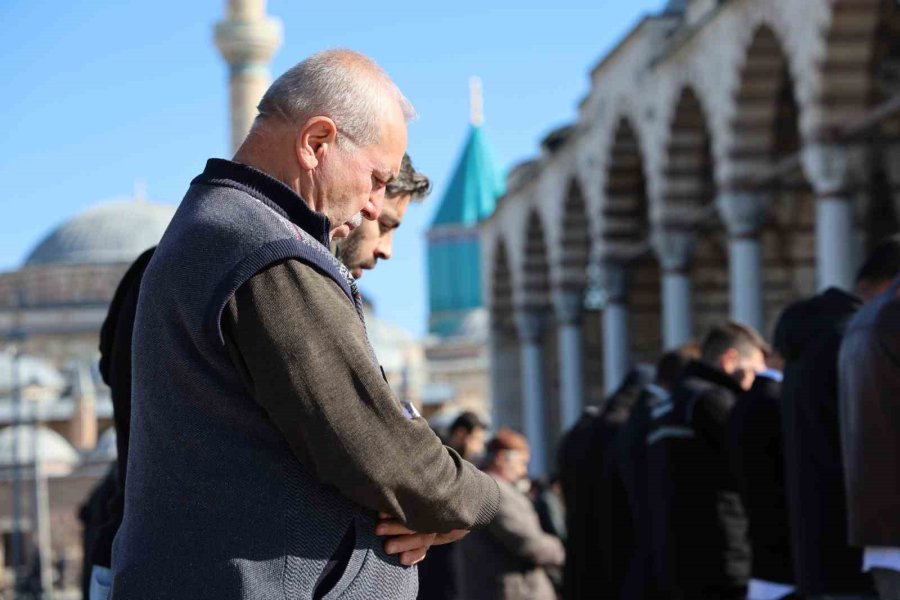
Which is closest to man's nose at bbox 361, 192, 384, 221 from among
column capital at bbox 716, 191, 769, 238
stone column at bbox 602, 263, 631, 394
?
column capital at bbox 716, 191, 769, 238

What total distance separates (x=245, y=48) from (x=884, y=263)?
32356 mm

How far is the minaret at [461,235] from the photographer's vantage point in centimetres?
5384

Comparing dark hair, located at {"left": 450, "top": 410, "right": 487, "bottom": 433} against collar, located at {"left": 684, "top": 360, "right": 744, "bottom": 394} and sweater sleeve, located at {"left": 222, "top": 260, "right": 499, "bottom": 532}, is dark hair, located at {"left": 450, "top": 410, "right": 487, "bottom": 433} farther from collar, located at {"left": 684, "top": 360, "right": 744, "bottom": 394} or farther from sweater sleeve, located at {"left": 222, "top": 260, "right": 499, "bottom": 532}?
sweater sleeve, located at {"left": 222, "top": 260, "right": 499, "bottom": 532}

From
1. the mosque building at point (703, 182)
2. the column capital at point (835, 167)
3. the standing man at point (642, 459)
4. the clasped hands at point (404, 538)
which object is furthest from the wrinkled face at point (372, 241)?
the column capital at point (835, 167)

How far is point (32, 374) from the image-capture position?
53.5 metres

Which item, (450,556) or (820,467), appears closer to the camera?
(820,467)

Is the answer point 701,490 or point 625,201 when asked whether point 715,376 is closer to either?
point 701,490

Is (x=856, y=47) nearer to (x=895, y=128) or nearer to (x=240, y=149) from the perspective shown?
(x=895, y=128)

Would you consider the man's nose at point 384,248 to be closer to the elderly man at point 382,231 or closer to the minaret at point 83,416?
the elderly man at point 382,231

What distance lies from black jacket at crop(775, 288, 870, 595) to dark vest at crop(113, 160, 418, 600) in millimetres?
2576

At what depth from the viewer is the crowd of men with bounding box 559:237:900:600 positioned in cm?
363

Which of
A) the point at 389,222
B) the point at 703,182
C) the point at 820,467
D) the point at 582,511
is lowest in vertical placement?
the point at 582,511

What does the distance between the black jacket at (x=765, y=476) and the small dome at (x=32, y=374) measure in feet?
151

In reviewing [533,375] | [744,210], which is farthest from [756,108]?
[533,375]
